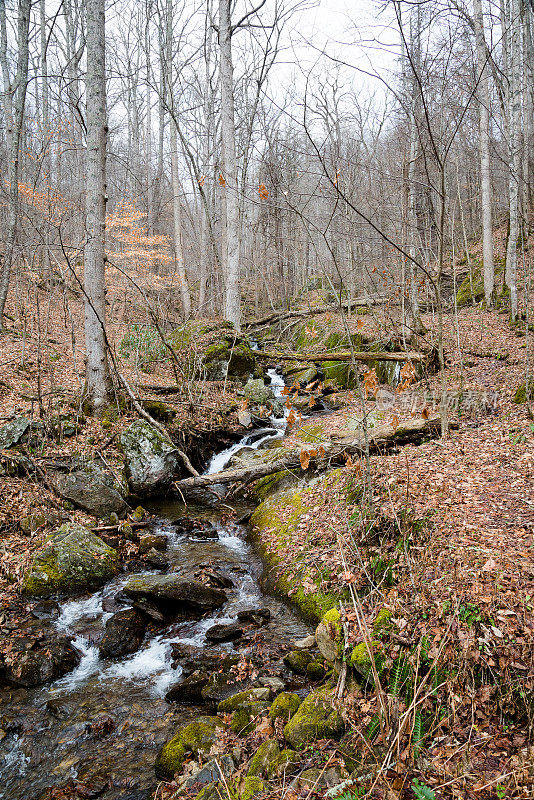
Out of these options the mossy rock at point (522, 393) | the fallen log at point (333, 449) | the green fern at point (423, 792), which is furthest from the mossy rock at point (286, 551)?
the mossy rock at point (522, 393)

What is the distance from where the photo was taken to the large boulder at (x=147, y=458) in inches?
308

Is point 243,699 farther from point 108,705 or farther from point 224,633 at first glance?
point 108,705

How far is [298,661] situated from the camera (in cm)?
396

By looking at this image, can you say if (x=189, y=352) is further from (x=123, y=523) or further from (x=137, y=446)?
(x=123, y=523)

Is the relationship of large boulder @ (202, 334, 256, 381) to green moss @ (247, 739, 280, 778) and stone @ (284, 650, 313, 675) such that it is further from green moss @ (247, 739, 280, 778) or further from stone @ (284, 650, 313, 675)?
green moss @ (247, 739, 280, 778)

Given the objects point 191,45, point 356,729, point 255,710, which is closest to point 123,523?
point 255,710

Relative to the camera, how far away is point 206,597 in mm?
5254

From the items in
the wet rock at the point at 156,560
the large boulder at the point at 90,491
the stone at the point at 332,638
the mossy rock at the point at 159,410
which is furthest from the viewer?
the mossy rock at the point at 159,410

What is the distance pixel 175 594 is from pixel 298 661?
A: 1.80 m

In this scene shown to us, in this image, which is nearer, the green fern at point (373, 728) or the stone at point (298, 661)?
the green fern at point (373, 728)

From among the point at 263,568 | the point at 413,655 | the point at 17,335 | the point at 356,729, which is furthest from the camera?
the point at 17,335

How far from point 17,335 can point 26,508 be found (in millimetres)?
6768

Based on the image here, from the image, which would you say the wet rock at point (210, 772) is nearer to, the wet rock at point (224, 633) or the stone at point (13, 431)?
the wet rock at point (224, 633)

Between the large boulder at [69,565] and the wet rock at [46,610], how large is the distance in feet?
0.46
